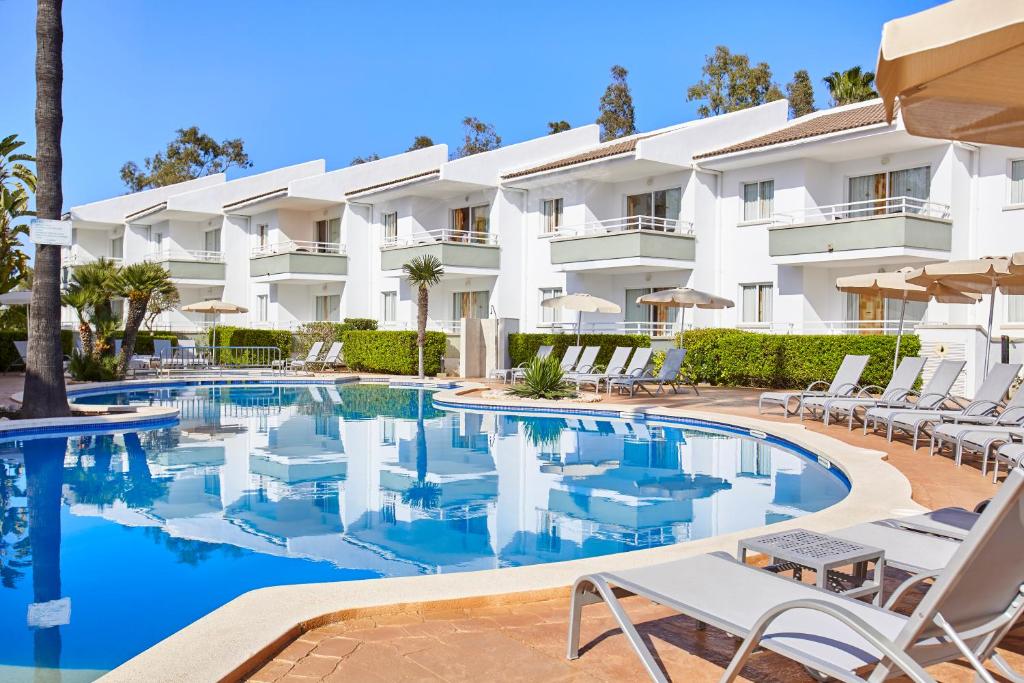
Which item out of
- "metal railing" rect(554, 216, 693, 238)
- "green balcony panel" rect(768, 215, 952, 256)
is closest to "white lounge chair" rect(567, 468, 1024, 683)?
"green balcony panel" rect(768, 215, 952, 256)

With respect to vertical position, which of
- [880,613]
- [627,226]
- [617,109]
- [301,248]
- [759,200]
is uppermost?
[617,109]

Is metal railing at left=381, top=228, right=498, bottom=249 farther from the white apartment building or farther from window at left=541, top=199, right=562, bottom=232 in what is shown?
window at left=541, top=199, right=562, bottom=232

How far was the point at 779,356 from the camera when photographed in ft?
75.4

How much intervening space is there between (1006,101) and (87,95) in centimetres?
2142

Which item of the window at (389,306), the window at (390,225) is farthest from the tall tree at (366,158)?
the window at (389,306)

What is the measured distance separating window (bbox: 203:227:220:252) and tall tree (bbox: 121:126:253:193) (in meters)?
19.6

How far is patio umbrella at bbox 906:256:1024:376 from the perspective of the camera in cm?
1204

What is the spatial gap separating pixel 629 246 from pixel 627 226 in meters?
2.35

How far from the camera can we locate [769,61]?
45.9 meters

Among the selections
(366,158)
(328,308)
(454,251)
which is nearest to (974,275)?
(454,251)

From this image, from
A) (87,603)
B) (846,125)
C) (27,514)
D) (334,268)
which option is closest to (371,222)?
(334,268)

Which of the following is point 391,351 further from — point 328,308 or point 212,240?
point 212,240

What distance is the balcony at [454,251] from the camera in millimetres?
31547

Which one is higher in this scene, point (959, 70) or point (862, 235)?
point (862, 235)
